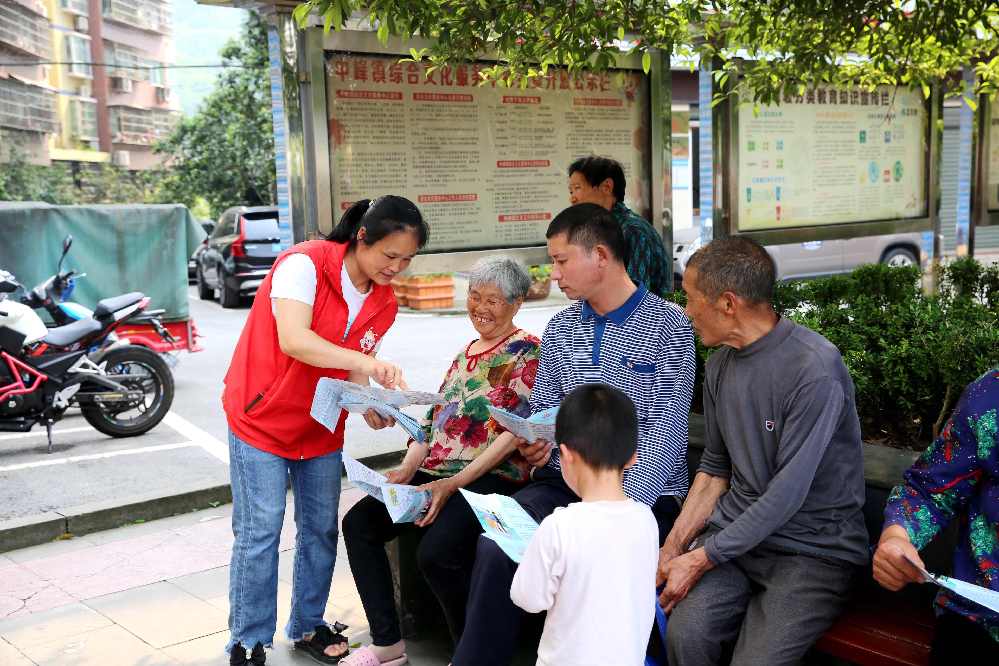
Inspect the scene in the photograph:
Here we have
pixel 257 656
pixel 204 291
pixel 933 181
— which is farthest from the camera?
pixel 204 291

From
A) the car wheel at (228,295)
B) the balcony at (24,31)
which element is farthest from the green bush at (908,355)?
the balcony at (24,31)

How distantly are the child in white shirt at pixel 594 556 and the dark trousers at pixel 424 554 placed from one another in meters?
0.94

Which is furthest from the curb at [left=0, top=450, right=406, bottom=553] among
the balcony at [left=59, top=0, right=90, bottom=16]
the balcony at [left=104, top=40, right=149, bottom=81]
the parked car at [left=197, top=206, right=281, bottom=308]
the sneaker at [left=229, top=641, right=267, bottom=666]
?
the balcony at [left=104, top=40, right=149, bottom=81]

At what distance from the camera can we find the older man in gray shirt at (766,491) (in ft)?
8.82

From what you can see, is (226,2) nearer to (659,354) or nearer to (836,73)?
(659,354)

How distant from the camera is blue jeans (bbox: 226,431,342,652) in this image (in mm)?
3391

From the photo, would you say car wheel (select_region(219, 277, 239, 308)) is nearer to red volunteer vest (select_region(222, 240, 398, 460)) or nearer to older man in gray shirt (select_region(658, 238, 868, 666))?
red volunteer vest (select_region(222, 240, 398, 460))

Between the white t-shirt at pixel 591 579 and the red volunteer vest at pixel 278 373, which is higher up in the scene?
the red volunteer vest at pixel 278 373

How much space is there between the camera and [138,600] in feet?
14.2

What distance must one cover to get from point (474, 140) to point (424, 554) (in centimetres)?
312

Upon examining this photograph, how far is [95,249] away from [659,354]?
7.40 metres

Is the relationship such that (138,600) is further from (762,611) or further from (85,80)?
(85,80)

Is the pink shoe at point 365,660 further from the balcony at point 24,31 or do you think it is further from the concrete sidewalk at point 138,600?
the balcony at point 24,31

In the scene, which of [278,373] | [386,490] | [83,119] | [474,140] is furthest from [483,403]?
[83,119]
